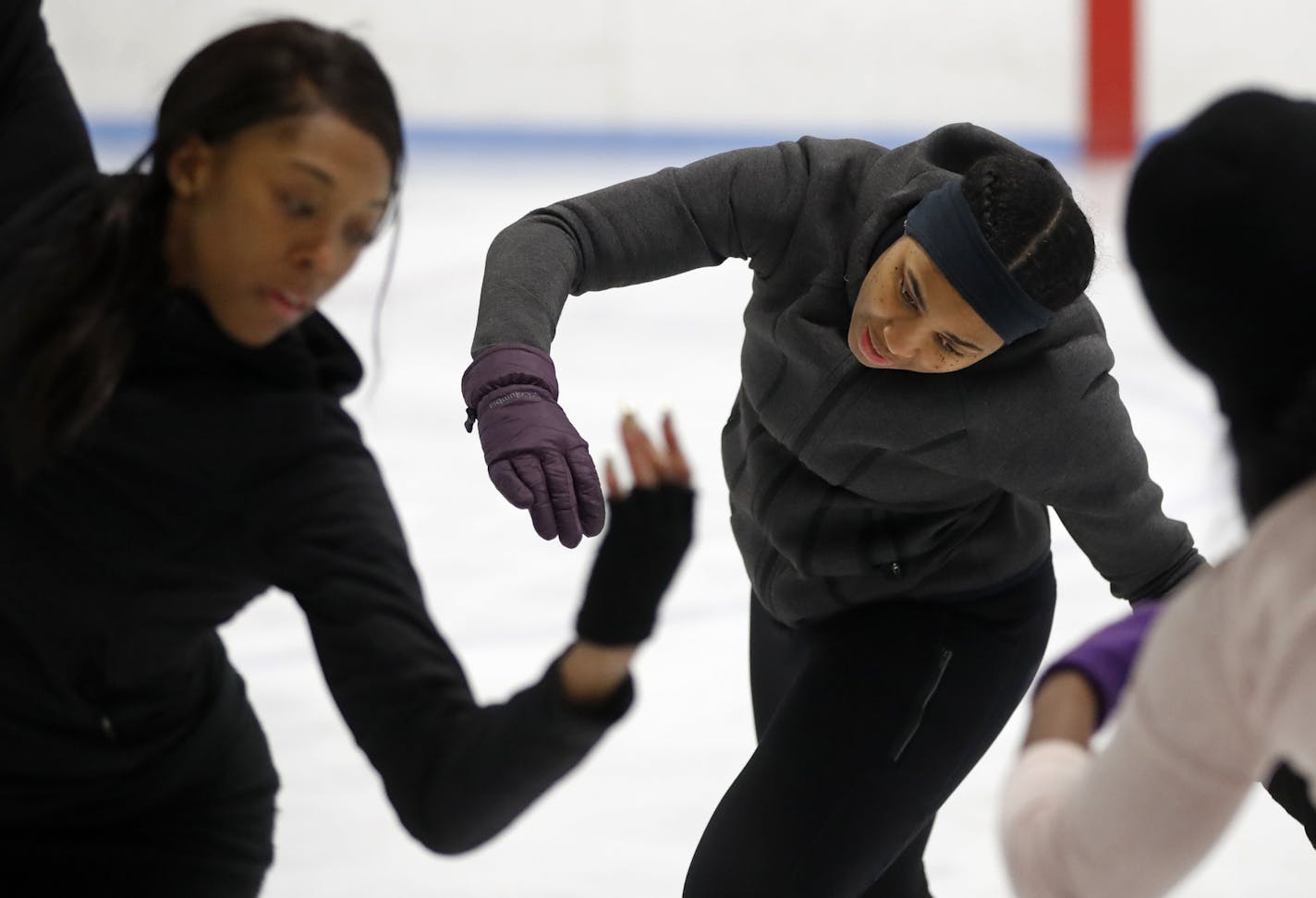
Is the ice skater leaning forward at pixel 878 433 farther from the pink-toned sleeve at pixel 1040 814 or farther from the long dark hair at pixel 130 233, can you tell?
the pink-toned sleeve at pixel 1040 814

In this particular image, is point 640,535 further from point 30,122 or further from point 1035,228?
point 30,122

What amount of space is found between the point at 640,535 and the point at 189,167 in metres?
0.62

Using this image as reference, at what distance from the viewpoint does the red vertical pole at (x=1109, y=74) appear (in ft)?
28.8

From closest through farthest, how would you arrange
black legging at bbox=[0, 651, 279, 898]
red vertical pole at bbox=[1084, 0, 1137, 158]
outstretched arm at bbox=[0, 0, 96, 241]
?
black legging at bbox=[0, 651, 279, 898]
outstretched arm at bbox=[0, 0, 96, 241]
red vertical pole at bbox=[1084, 0, 1137, 158]

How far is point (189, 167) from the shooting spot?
1.69 metres

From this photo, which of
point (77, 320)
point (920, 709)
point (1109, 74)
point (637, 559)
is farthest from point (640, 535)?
point (1109, 74)

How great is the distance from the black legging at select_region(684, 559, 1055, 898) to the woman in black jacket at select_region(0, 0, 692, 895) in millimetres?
596

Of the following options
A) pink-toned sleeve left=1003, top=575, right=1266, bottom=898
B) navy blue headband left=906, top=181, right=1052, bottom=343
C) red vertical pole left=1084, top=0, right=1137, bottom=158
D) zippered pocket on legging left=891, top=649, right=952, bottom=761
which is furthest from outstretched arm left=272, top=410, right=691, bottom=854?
red vertical pole left=1084, top=0, right=1137, bottom=158

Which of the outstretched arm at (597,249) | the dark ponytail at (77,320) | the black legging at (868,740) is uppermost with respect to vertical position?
the dark ponytail at (77,320)

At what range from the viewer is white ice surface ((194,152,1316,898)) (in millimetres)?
2959

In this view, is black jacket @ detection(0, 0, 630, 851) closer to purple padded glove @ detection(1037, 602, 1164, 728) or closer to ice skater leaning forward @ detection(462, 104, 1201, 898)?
ice skater leaning forward @ detection(462, 104, 1201, 898)

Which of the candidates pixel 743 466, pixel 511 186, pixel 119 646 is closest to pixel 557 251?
pixel 743 466

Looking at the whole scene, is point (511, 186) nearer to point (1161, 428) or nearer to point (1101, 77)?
point (1101, 77)

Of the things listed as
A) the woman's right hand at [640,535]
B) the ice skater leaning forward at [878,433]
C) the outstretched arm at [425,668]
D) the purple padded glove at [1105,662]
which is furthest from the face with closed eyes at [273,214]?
the purple padded glove at [1105,662]
